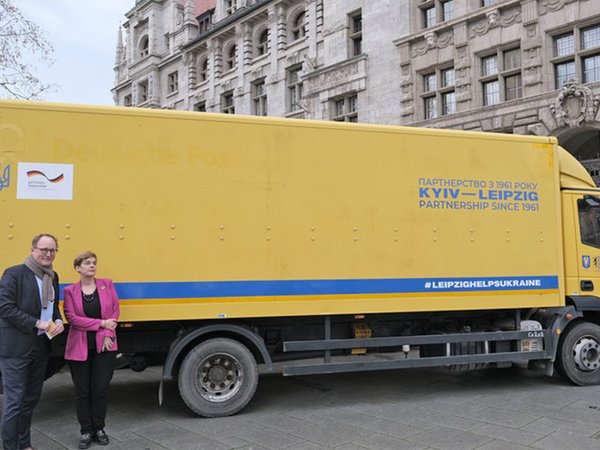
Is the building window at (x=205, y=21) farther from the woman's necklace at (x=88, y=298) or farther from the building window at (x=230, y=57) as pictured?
the woman's necklace at (x=88, y=298)

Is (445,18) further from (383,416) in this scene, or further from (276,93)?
(383,416)

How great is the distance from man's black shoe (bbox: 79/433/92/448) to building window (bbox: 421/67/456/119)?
1790 cm

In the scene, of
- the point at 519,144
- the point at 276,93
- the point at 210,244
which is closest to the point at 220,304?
the point at 210,244

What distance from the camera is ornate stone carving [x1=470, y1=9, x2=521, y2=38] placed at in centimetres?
1788

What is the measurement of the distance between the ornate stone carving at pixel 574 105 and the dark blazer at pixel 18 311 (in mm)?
16268

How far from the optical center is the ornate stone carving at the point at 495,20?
58.6 ft

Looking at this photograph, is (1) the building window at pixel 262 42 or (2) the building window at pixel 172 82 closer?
(1) the building window at pixel 262 42

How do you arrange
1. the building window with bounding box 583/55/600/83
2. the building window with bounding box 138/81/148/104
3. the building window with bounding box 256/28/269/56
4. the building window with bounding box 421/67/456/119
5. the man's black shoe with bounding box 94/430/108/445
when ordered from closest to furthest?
the man's black shoe with bounding box 94/430/108/445, the building window with bounding box 583/55/600/83, the building window with bounding box 421/67/456/119, the building window with bounding box 256/28/269/56, the building window with bounding box 138/81/148/104

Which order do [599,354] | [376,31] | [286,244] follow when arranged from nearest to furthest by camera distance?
[286,244], [599,354], [376,31]

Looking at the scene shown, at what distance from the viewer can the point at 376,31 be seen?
22.6 m

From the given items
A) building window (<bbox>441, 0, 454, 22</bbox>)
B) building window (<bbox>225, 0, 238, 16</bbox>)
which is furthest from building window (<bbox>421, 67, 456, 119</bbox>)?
building window (<bbox>225, 0, 238, 16</bbox>)

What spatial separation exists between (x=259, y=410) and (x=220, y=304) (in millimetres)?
1428

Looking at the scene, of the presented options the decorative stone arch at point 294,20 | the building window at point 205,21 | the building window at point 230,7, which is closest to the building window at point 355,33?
the decorative stone arch at point 294,20

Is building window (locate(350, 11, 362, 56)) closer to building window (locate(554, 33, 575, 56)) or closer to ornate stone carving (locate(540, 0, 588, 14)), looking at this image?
ornate stone carving (locate(540, 0, 588, 14))
